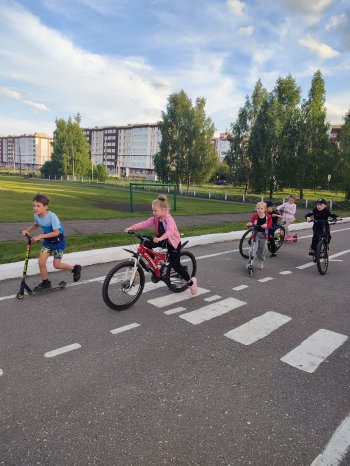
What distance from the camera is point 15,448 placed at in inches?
96.3

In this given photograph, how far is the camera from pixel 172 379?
340 cm

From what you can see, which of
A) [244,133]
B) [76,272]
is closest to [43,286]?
[76,272]

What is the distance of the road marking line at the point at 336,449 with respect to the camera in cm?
246

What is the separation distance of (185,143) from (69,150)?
4412 centimetres

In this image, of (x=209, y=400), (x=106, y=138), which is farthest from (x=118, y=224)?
(x=106, y=138)

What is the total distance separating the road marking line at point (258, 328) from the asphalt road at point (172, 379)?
0.6 inches

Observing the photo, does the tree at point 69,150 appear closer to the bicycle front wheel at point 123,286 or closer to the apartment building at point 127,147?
the apartment building at point 127,147

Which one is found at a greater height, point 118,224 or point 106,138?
point 106,138

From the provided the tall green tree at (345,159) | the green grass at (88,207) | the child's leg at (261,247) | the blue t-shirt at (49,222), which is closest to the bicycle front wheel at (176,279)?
the blue t-shirt at (49,222)

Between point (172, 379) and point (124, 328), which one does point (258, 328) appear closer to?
point (172, 379)

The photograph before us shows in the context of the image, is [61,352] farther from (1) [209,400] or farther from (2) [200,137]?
(2) [200,137]

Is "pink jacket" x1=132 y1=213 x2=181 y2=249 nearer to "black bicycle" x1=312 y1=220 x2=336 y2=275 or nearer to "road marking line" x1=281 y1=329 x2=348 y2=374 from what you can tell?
"road marking line" x1=281 y1=329 x2=348 y2=374

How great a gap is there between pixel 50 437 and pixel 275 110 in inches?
1530

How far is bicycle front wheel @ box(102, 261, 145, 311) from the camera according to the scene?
5.01m
